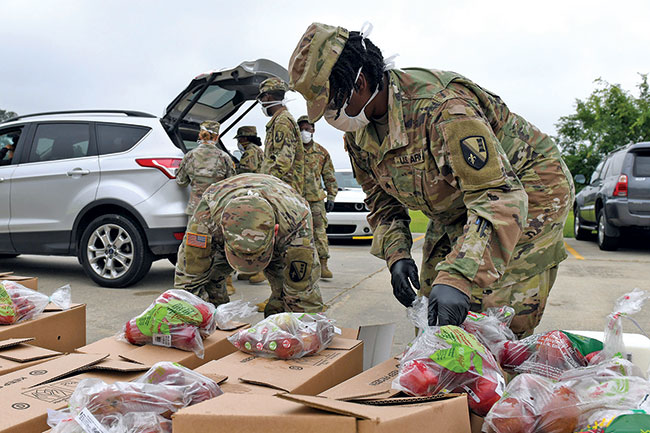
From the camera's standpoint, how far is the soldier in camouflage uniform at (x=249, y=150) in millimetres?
6008

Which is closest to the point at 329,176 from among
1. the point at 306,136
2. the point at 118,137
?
the point at 306,136

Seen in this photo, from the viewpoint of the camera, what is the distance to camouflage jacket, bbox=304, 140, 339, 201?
18.3 ft

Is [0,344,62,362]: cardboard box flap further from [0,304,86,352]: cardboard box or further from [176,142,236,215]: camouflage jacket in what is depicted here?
[176,142,236,215]: camouflage jacket

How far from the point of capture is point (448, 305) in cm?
139

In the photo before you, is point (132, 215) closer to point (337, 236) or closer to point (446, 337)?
point (446, 337)

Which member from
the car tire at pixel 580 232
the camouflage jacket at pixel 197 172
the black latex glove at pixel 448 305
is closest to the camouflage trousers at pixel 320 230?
the camouflage jacket at pixel 197 172

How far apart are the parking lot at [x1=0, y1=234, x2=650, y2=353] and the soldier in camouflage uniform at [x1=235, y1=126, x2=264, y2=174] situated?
4.34 ft

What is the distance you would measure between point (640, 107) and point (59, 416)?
85.2ft

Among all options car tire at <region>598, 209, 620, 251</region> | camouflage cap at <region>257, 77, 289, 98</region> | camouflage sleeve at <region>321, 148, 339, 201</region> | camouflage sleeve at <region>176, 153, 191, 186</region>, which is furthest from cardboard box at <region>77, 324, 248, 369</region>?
car tire at <region>598, 209, 620, 251</region>

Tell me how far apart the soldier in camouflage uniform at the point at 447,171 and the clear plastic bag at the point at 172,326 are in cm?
73

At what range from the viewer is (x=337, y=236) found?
30.1 ft

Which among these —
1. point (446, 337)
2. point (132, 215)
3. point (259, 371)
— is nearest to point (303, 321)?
point (259, 371)

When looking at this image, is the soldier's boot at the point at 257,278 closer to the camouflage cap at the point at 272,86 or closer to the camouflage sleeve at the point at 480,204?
the camouflage cap at the point at 272,86

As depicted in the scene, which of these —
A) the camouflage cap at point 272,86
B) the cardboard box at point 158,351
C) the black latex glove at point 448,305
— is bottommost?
the cardboard box at point 158,351
